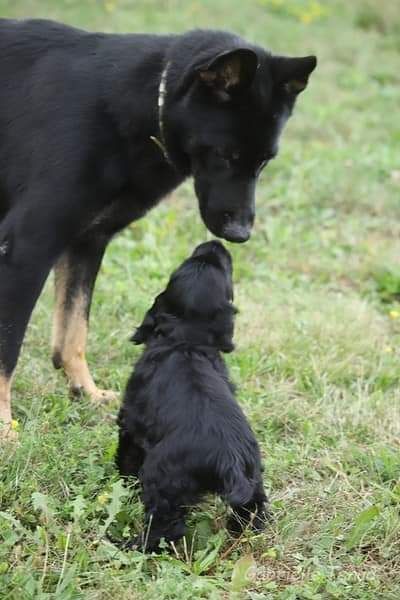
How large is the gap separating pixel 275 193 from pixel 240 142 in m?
3.79

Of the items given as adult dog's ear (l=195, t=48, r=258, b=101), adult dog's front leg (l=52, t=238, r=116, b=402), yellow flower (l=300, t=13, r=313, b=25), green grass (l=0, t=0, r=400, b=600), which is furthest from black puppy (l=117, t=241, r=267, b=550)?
yellow flower (l=300, t=13, r=313, b=25)

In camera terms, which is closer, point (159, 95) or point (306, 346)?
point (159, 95)

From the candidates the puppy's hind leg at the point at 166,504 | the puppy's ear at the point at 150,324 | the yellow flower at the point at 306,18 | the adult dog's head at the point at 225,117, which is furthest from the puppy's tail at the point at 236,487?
the yellow flower at the point at 306,18

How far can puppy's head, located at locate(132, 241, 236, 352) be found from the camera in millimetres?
3393

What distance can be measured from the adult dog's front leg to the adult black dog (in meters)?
0.37

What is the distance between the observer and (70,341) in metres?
4.48

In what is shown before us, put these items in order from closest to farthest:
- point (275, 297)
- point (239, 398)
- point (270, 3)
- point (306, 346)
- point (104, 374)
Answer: point (239, 398) → point (104, 374) → point (306, 346) → point (275, 297) → point (270, 3)

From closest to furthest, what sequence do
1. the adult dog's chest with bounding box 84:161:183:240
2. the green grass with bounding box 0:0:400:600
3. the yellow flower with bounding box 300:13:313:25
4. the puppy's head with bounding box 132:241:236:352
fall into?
the green grass with bounding box 0:0:400:600
the puppy's head with bounding box 132:241:236:352
the adult dog's chest with bounding box 84:161:183:240
the yellow flower with bounding box 300:13:313:25

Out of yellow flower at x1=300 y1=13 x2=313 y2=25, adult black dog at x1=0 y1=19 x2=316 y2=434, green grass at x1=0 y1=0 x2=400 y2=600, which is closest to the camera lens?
green grass at x1=0 y1=0 x2=400 y2=600

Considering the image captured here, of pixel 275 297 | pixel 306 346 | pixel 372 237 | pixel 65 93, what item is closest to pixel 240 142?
pixel 65 93

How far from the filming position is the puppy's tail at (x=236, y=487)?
3076 millimetres

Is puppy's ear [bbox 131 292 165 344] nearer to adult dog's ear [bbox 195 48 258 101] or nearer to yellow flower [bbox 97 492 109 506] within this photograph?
yellow flower [bbox 97 492 109 506]

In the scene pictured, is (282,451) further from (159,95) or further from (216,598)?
(159,95)

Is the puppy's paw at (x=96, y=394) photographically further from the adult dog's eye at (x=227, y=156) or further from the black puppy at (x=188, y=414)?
the adult dog's eye at (x=227, y=156)
